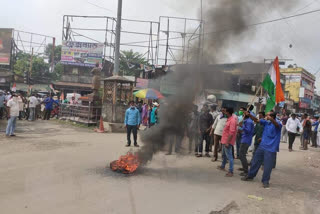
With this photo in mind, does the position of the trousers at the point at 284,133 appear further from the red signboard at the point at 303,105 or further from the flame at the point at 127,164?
the red signboard at the point at 303,105

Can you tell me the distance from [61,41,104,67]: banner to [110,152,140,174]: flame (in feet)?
89.1

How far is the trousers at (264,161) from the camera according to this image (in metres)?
5.56

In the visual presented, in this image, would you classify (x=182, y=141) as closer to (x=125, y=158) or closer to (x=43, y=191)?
(x=125, y=158)

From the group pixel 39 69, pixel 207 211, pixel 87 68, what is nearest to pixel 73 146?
pixel 207 211

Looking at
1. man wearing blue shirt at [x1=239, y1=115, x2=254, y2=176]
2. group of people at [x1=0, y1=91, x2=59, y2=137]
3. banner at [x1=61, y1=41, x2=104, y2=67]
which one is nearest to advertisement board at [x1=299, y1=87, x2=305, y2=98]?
banner at [x1=61, y1=41, x2=104, y2=67]

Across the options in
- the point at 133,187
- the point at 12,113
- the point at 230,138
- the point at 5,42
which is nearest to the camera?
the point at 133,187

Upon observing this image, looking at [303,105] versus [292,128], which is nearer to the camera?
[292,128]

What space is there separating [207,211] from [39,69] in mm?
40104

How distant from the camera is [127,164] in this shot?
18.6 feet

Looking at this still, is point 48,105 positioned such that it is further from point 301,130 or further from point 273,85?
point 301,130

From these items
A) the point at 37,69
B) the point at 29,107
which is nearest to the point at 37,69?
the point at 37,69

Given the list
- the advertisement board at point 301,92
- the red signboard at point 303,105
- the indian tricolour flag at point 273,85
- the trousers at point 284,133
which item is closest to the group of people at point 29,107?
the indian tricolour flag at point 273,85

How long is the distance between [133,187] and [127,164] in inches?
35.0

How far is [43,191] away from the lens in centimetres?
436
